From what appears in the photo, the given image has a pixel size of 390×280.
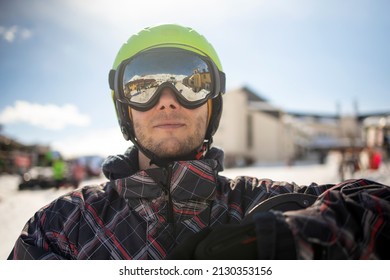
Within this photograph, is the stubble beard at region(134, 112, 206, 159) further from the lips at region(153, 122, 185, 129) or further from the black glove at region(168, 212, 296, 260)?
the black glove at region(168, 212, 296, 260)

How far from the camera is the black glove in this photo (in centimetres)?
65

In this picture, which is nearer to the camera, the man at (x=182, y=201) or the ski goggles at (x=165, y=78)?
the man at (x=182, y=201)

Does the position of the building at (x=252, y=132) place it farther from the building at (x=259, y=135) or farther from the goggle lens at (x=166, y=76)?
the goggle lens at (x=166, y=76)

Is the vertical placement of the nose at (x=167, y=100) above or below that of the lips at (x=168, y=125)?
above

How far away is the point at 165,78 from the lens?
1.16m

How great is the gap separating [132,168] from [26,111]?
2.78 feet

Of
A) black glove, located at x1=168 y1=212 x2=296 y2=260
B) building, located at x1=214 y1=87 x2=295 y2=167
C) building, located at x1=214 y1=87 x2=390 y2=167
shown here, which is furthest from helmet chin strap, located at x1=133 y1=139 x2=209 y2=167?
building, located at x1=214 y1=87 x2=295 y2=167

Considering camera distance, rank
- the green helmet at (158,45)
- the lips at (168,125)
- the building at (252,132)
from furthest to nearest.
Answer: the building at (252,132), the green helmet at (158,45), the lips at (168,125)

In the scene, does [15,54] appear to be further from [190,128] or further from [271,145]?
[271,145]

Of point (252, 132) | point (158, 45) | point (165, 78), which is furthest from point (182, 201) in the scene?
point (252, 132)

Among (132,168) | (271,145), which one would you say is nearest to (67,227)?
(132,168)

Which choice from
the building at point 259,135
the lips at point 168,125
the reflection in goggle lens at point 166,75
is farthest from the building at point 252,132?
the lips at point 168,125

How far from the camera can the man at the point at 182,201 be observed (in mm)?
661
